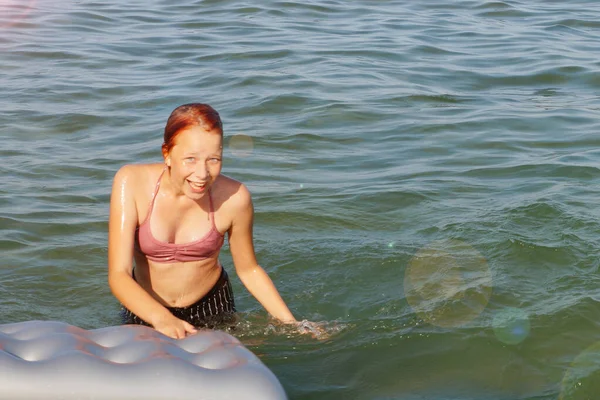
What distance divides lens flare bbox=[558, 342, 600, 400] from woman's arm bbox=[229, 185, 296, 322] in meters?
1.39

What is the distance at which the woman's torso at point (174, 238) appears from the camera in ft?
14.5

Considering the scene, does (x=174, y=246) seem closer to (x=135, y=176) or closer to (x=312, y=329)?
(x=135, y=176)

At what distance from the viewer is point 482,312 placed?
542 cm

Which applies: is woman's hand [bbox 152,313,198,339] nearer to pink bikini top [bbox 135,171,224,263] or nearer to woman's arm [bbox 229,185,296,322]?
pink bikini top [bbox 135,171,224,263]

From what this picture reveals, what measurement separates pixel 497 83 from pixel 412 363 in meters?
6.17

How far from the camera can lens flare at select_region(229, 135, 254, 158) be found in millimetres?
8228

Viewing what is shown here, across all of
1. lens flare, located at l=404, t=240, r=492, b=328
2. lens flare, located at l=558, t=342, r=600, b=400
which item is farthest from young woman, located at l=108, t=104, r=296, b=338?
lens flare, located at l=558, t=342, r=600, b=400

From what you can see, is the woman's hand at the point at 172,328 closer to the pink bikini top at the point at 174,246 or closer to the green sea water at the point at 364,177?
the pink bikini top at the point at 174,246

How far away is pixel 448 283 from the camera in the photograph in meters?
5.89

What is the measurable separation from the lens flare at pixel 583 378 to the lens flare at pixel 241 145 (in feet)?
13.2

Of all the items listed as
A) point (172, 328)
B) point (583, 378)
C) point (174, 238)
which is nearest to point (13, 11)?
point (174, 238)

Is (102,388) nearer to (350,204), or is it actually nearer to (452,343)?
(452,343)

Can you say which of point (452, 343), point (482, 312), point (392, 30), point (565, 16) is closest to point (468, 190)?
point (482, 312)

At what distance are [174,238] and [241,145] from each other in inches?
155
